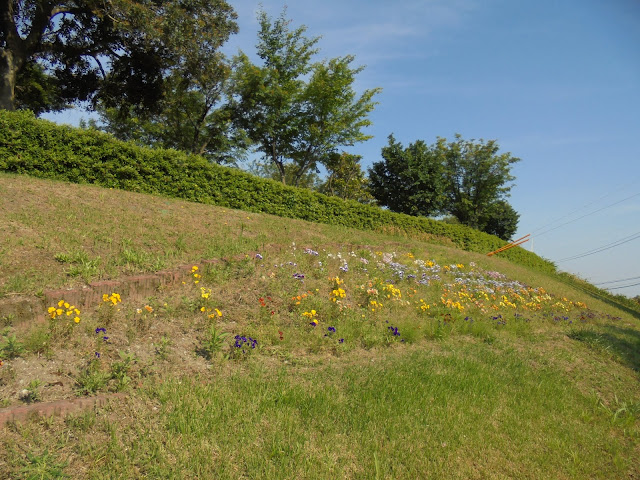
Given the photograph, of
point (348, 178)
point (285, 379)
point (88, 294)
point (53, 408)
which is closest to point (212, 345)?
point (285, 379)

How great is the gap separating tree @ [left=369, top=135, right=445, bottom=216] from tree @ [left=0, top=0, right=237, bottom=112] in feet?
61.2

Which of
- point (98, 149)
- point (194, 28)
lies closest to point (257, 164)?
point (194, 28)

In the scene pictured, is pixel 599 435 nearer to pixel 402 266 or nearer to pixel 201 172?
pixel 402 266

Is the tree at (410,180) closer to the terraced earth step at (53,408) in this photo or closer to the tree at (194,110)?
the tree at (194,110)

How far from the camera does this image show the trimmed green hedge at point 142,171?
9.25m

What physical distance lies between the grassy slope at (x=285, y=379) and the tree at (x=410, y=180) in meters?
24.4

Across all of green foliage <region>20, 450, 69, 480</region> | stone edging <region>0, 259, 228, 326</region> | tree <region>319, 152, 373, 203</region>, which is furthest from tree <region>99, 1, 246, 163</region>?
green foliage <region>20, 450, 69, 480</region>

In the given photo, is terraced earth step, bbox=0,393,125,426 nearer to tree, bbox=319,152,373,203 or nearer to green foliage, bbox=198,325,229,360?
green foliage, bbox=198,325,229,360

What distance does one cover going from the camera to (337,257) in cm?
756

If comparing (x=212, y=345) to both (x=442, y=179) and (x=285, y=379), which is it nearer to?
(x=285, y=379)

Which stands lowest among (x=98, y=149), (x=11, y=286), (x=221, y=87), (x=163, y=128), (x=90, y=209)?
(x=11, y=286)

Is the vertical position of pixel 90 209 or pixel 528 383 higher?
pixel 90 209

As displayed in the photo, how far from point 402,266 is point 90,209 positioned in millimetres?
6617

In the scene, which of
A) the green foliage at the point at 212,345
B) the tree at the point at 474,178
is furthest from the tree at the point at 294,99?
the green foliage at the point at 212,345
